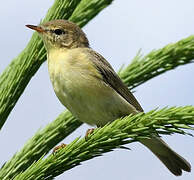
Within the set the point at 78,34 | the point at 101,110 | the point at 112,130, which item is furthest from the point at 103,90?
the point at 112,130

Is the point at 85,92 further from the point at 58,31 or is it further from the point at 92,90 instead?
the point at 58,31

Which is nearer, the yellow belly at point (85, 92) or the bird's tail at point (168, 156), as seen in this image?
the yellow belly at point (85, 92)

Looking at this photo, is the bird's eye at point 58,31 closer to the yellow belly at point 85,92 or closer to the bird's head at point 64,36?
the bird's head at point 64,36

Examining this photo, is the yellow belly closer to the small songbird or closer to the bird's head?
the small songbird

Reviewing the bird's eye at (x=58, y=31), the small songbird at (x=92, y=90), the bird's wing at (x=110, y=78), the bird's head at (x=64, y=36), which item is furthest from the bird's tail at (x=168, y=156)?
the bird's eye at (x=58, y=31)

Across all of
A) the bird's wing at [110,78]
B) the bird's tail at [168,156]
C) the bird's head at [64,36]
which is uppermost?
the bird's head at [64,36]

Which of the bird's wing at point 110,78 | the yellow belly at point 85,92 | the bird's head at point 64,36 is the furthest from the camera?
the bird's head at point 64,36

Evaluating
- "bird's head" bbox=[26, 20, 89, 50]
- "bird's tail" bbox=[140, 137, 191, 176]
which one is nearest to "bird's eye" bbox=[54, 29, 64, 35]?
"bird's head" bbox=[26, 20, 89, 50]
